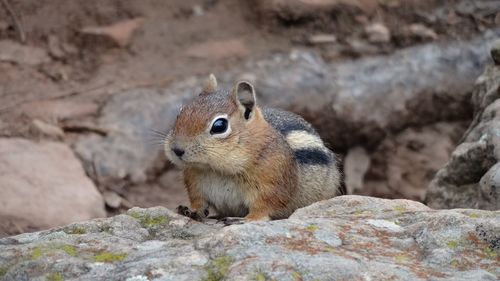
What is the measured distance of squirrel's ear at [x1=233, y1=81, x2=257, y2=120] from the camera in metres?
6.24

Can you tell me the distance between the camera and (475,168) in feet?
22.4

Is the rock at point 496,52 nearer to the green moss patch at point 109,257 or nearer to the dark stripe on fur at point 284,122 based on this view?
the dark stripe on fur at point 284,122

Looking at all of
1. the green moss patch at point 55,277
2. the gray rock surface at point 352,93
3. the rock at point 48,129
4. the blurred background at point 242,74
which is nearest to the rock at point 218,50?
the blurred background at point 242,74

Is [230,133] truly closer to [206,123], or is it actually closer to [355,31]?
[206,123]

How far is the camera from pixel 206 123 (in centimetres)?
591

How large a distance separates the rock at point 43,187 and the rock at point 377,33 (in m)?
3.71

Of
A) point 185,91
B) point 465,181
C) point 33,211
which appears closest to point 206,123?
point 465,181

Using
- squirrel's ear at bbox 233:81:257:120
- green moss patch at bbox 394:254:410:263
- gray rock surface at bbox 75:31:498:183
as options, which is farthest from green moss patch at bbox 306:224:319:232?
gray rock surface at bbox 75:31:498:183

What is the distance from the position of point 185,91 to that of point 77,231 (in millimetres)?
4993

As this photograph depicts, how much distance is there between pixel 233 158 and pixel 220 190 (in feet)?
0.88

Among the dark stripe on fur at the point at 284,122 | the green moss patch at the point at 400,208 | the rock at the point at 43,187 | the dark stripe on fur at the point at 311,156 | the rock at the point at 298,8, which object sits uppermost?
the rock at the point at 298,8

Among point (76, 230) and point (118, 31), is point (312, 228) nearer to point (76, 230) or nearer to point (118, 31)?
point (76, 230)

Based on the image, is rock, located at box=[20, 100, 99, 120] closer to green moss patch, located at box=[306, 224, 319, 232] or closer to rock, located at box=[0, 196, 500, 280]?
rock, located at box=[0, 196, 500, 280]

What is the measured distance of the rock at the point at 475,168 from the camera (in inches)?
254
